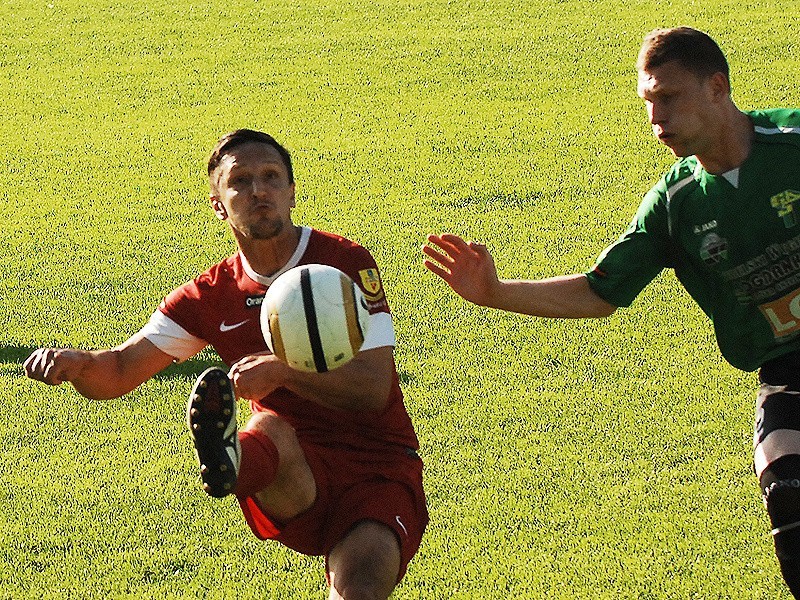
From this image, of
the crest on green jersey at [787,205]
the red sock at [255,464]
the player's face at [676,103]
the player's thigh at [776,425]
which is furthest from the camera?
the crest on green jersey at [787,205]

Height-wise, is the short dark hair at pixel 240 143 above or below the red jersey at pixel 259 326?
above

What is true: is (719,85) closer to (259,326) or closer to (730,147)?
(730,147)

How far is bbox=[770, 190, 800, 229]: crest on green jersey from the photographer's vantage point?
577 centimetres

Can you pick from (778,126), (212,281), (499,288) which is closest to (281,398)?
(212,281)

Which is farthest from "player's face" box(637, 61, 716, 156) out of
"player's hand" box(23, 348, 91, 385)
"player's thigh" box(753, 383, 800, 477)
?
"player's hand" box(23, 348, 91, 385)

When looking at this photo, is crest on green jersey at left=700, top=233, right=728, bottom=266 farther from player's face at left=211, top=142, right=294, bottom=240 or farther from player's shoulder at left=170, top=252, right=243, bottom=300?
player's shoulder at left=170, top=252, right=243, bottom=300

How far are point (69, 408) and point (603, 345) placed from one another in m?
3.51

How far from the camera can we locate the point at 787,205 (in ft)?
18.9

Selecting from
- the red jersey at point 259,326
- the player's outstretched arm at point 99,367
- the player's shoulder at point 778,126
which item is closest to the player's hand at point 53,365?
the player's outstretched arm at point 99,367

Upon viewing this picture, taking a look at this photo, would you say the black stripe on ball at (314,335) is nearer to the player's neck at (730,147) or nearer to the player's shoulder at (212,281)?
the player's shoulder at (212,281)

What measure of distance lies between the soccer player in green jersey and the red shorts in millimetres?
826

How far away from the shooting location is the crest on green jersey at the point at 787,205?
18.9ft

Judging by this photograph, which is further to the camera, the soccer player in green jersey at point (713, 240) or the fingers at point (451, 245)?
the fingers at point (451, 245)

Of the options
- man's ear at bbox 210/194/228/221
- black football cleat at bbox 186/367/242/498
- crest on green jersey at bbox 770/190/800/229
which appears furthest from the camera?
man's ear at bbox 210/194/228/221
